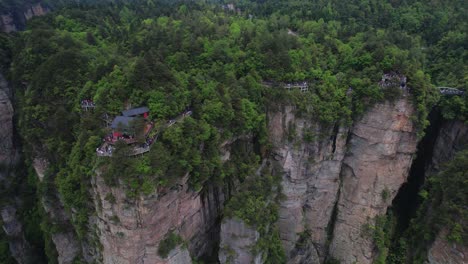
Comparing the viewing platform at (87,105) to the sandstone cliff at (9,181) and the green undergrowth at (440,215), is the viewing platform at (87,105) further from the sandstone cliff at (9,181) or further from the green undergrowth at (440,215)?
the green undergrowth at (440,215)

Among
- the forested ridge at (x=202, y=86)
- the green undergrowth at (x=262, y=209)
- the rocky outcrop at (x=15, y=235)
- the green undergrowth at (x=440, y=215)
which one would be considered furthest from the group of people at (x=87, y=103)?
the green undergrowth at (x=440, y=215)

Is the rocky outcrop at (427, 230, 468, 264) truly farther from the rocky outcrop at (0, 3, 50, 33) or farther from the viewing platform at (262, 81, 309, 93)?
the rocky outcrop at (0, 3, 50, 33)

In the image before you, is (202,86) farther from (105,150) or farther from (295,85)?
(105,150)

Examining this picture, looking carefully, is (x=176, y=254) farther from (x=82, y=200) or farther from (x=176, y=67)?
(x=176, y=67)

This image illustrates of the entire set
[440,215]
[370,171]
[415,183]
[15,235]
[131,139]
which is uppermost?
[131,139]

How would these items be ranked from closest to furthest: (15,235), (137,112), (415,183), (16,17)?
(137,112) → (15,235) → (415,183) → (16,17)

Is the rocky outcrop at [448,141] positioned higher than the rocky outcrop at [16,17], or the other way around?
the rocky outcrop at [16,17]

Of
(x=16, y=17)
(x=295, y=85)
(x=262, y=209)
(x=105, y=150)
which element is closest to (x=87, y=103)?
(x=105, y=150)

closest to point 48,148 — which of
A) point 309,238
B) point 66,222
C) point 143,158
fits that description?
point 66,222
